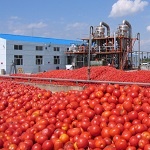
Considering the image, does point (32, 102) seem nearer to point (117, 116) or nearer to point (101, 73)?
point (117, 116)

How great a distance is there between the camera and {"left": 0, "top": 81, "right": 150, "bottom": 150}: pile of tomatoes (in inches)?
149

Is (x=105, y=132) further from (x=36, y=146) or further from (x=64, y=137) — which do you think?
(x=36, y=146)

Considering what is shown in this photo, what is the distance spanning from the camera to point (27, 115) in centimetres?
534

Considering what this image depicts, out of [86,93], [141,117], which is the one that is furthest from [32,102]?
[141,117]

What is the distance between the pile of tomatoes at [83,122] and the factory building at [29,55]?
28910 millimetres

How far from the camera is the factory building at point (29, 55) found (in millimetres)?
35625

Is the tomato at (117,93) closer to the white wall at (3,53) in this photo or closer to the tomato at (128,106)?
the tomato at (128,106)

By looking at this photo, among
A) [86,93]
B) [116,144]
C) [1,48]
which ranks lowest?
[116,144]

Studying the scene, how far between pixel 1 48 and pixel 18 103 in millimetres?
31104

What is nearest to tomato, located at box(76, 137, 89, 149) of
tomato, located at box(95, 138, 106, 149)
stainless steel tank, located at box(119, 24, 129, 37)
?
tomato, located at box(95, 138, 106, 149)

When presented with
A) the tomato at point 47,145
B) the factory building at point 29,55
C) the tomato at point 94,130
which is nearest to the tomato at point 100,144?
the tomato at point 94,130

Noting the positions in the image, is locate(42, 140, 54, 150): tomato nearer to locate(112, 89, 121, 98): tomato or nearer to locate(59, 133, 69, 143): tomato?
locate(59, 133, 69, 143): tomato

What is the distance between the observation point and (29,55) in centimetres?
3822

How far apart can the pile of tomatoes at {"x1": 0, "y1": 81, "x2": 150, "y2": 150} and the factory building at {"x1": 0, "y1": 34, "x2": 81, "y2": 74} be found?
28.9 meters
